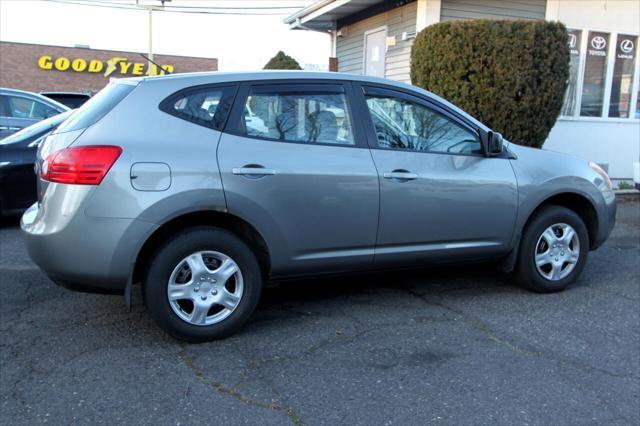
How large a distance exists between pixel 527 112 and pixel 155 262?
681cm

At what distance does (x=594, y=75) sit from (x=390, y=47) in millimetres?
3976

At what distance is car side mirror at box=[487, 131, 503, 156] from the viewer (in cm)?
436

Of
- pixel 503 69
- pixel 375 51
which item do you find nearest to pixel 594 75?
pixel 503 69

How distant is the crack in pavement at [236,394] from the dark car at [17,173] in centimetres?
421

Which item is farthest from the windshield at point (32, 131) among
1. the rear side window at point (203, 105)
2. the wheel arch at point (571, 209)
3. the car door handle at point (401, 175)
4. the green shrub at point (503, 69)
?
the green shrub at point (503, 69)

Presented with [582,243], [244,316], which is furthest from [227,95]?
[582,243]

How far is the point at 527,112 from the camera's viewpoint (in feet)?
28.0

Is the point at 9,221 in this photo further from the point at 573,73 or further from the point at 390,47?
the point at 573,73

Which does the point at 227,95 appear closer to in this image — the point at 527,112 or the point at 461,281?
the point at 461,281

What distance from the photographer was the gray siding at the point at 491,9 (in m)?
9.57

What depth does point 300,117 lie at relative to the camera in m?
3.89

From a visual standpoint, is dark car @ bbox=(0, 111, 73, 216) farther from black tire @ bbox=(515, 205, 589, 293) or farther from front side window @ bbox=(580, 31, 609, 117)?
front side window @ bbox=(580, 31, 609, 117)

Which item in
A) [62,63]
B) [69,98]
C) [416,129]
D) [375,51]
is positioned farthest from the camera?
[62,63]

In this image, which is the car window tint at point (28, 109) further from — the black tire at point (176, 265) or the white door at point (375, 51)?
the black tire at point (176, 265)
